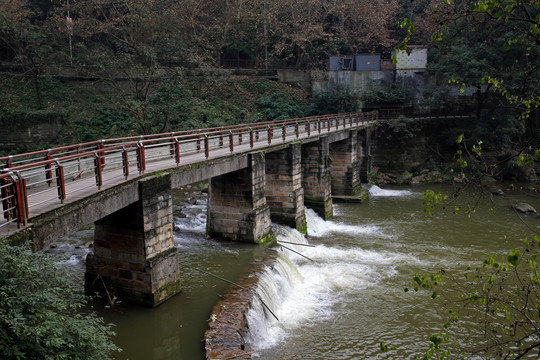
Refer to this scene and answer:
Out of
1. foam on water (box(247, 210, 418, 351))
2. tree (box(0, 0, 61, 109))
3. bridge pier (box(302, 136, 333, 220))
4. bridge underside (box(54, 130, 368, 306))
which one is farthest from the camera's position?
tree (box(0, 0, 61, 109))

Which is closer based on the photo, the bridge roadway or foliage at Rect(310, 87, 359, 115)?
the bridge roadway

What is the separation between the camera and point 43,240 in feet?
25.2

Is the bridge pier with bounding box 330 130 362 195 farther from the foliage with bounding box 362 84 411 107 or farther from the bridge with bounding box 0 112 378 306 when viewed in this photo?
the foliage with bounding box 362 84 411 107

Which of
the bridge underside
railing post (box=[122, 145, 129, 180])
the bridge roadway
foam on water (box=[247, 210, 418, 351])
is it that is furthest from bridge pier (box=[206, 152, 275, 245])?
railing post (box=[122, 145, 129, 180])

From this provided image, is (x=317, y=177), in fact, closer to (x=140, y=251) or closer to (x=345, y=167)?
(x=345, y=167)

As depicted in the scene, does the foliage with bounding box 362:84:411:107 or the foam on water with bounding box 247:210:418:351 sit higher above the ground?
the foliage with bounding box 362:84:411:107

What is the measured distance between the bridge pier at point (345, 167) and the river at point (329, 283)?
15.8 feet

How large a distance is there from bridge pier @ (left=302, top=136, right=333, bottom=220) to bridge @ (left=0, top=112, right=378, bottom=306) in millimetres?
1545

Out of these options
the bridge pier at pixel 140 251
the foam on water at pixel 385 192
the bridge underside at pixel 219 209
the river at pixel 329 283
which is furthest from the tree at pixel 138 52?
the foam on water at pixel 385 192

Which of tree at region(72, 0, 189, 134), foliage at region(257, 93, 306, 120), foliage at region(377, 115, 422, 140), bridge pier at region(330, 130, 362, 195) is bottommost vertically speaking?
bridge pier at region(330, 130, 362, 195)

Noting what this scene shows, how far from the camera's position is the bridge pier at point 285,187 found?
20.3 m

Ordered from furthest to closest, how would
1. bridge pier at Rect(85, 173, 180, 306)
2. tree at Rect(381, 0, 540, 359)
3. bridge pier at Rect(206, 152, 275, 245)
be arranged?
bridge pier at Rect(206, 152, 275, 245) → bridge pier at Rect(85, 173, 180, 306) → tree at Rect(381, 0, 540, 359)

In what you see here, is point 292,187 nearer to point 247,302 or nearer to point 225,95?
point 247,302

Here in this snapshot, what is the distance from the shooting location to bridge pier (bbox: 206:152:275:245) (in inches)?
656
